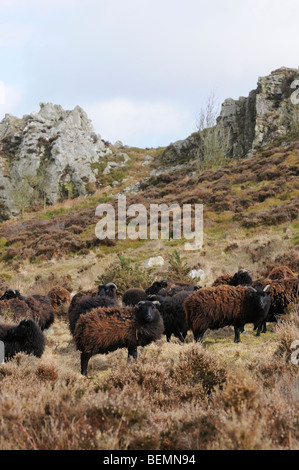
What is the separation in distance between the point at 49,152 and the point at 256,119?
111ft

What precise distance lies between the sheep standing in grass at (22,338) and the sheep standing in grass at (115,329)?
3.75ft

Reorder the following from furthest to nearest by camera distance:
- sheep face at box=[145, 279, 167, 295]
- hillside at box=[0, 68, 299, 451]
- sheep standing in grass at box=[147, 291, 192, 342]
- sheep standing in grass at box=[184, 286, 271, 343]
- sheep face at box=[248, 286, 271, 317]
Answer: sheep face at box=[145, 279, 167, 295] → sheep standing in grass at box=[147, 291, 192, 342] → sheep face at box=[248, 286, 271, 317] → sheep standing in grass at box=[184, 286, 271, 343] → hillside at box=[0, 68, 299, 451]

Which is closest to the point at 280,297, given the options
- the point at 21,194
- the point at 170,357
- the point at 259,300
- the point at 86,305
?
the point at 259,300

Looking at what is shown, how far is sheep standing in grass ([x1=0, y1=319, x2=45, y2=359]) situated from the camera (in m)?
7.57

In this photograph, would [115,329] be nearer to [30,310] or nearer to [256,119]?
[30,310]

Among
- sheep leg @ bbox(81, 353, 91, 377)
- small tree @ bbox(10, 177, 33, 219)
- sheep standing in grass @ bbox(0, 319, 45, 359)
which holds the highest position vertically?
small tree @ bbox(10, 177, 33, 219)

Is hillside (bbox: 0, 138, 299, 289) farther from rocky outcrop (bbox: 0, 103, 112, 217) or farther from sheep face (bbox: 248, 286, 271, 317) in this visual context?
rocky outcrop (bbox: 0, 103, 112, 217)

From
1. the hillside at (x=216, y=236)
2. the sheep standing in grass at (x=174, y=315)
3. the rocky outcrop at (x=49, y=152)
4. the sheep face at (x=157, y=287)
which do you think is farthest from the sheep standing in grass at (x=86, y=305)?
the rocky outcrop at (x=49, y=152)

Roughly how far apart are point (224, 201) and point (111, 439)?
83.9 ft

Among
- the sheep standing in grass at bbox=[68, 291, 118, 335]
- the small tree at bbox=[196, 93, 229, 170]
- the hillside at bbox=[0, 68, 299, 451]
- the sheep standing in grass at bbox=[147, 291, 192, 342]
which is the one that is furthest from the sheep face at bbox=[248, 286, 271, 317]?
the small tree at bbox=[196, 93, 229, 170]

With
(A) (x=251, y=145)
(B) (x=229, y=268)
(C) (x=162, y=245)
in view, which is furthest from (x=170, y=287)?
(A) (x=251, y=145)

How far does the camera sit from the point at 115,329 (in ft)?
24.0

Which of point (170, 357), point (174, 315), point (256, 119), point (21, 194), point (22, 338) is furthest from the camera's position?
point (256, 119)
